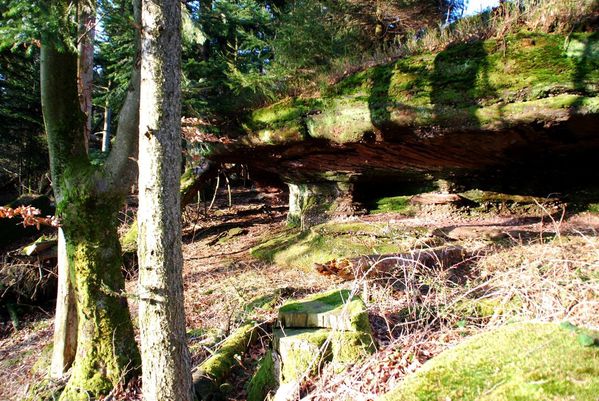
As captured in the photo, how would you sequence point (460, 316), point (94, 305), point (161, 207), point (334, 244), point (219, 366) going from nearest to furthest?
point (161, 207), point (460, 316), point (219, 366), point (94, 305), point (334, 244)

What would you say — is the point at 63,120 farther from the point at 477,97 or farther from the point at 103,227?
the point at 477,97

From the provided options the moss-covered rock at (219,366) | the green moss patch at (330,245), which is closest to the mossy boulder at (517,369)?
the moss-covered rock at (219,366)

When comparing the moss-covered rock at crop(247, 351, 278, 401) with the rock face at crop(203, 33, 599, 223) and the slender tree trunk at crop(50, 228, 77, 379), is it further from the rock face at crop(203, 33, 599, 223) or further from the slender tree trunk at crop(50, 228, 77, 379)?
the rock face at crop(203, 33, 599, 223)

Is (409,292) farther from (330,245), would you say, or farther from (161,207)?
(330,245)

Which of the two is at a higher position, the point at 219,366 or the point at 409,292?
the point at 409,292

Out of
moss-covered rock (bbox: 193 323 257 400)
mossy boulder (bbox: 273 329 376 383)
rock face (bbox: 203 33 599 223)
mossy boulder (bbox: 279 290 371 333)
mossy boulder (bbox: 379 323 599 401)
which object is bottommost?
moss-covered rock (bbox: 193 323 257 400)

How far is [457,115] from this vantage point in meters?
6.16

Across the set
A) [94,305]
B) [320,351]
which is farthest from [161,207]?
[94,305]

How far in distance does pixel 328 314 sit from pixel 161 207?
5.88 ft

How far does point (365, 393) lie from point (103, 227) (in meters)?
3.59

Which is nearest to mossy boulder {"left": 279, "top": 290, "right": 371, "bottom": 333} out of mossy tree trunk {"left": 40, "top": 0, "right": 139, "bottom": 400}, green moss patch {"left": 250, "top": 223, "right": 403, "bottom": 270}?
mossy tree trunk {"left": 40, "top": 0, "right": 139, "bottom": 400}

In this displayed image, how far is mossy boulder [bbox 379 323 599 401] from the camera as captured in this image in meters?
1.76

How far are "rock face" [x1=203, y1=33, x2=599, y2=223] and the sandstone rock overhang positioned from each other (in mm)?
15

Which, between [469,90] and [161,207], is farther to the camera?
[469,90]
